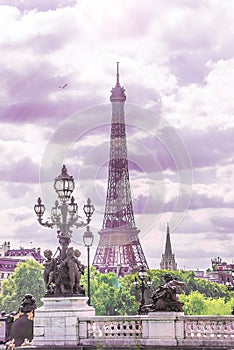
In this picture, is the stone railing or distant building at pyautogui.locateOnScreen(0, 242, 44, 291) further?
distant building at pyautogui.locateOnScreen(0, 242, 44, 291)

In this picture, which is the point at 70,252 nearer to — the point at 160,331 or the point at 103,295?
the point at 160,331

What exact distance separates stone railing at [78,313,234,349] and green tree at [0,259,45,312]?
69107 millimetres

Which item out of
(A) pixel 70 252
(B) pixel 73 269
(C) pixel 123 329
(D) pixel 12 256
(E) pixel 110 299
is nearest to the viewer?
(C) pixel 123 329

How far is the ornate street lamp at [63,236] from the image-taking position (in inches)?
1212

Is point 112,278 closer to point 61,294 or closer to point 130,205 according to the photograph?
point 130,205

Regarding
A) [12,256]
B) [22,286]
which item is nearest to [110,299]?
[22,286]

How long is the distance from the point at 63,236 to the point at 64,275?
4.55 ft

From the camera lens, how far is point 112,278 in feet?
350

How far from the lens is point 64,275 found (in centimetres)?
3094

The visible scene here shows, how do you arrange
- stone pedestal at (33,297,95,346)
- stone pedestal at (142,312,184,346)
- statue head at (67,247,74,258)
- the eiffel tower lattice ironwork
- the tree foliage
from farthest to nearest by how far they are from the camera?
the eiffel tower lattice ironwork, the tree foliage, statue head at (67,247,74,258), stone pedestal at (33,297,95,346), stone pedestal at (142,312,184,346)

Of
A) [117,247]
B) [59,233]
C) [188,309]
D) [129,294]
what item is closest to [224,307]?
[188,309]

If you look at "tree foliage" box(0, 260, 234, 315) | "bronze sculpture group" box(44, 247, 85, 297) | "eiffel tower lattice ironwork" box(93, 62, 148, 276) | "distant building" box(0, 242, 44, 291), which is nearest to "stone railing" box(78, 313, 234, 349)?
"bronze sculpture group" box(44, 247, 85, 297)

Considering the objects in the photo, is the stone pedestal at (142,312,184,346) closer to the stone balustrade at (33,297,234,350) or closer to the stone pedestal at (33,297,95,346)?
the stone balustrade at (33,297,234,350)

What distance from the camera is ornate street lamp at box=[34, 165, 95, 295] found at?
3080 centimetres
